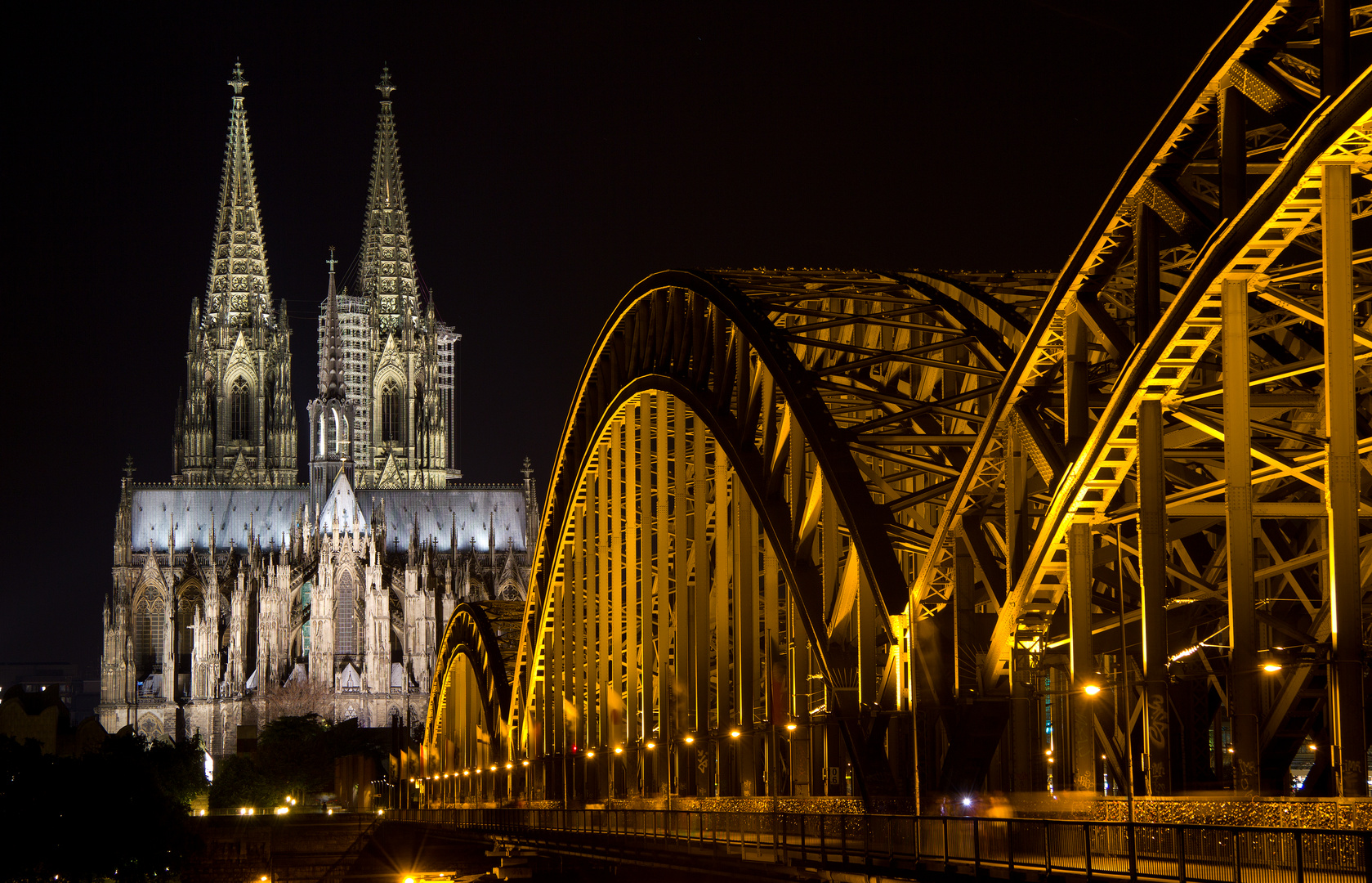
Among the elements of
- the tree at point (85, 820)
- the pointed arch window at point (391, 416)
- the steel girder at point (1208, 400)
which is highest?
the pointed arch window at point (391, 416)

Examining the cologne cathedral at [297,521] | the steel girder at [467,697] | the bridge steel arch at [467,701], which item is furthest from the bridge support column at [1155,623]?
the cologne cathedral at [297,521]

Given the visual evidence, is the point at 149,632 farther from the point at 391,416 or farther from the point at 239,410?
the point at 391,416

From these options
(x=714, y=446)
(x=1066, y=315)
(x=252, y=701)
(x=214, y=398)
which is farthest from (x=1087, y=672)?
(x=214, y=398)

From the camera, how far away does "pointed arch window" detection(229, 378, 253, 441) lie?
183500mm

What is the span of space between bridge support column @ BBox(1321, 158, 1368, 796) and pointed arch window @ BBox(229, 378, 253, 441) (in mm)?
174420

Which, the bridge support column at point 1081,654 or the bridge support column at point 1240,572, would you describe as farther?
the bridge support column at point 1081,654

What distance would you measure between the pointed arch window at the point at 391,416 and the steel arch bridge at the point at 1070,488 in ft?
463

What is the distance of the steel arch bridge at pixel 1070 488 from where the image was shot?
16594mm

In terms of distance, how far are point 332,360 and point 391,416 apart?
1044cm

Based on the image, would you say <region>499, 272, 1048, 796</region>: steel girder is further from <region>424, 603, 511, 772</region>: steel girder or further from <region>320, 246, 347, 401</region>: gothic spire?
<region>320, 246, 347, 401</region>: gothic spire

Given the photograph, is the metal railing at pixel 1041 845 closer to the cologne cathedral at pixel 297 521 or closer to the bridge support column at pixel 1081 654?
the bridge support column at pixel 1081 654

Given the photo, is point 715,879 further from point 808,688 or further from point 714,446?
point 714,446

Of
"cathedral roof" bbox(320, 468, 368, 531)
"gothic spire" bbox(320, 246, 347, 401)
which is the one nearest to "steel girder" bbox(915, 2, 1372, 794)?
"cathedral roof" bbox(320, 468, 368, 531)

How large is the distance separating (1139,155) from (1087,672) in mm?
5291
